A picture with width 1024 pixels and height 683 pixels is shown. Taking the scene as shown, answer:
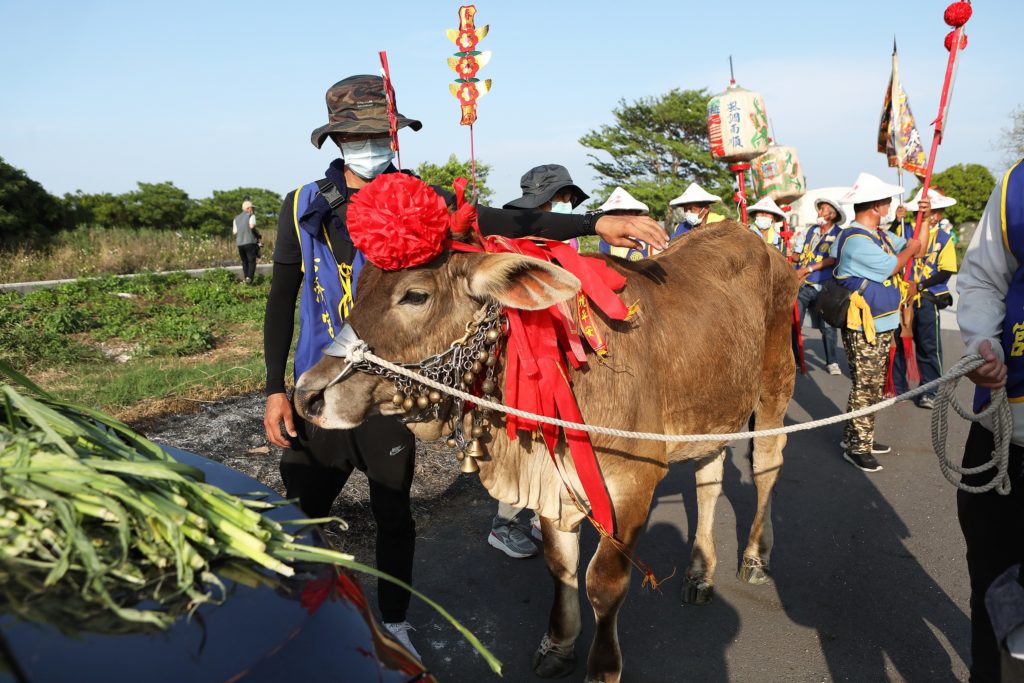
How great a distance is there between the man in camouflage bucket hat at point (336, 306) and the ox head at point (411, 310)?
0.46 metres

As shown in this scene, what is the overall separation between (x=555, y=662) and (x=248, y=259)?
13917 mm

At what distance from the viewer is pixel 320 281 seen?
2.88 meters

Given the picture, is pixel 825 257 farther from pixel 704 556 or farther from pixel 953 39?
pixel 704 556

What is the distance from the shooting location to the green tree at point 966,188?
28.5m

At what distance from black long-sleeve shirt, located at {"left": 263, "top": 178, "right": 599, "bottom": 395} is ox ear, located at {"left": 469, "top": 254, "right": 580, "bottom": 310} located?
0.71 metres

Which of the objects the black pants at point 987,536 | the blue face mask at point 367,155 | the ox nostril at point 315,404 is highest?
the blue face mask at point 367,155

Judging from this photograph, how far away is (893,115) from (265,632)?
20.4 feet

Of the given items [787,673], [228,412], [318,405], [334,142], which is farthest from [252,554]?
[228,412]

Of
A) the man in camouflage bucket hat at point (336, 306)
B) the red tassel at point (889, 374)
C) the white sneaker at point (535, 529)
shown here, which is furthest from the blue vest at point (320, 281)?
the red tassel at point (889, 374)

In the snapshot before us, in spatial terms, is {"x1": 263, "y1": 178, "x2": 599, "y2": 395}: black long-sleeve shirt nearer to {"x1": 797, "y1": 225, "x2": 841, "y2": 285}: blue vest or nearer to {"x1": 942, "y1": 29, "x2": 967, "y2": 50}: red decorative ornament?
{"x1": 942, "y1": 29, "x2": 967, "y2": 50}: red decorative ornament

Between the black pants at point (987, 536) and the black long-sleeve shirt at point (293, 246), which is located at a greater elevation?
the black long-sleeve shirt at point (293, 246)

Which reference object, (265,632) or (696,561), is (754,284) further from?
(265,632)

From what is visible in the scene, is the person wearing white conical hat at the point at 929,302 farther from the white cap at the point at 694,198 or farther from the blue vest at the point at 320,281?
the blue vest at the point at 320,281

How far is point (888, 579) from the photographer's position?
4.05m
